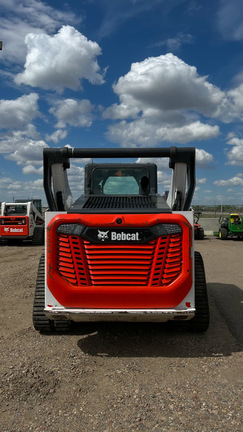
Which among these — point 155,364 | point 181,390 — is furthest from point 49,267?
point 181,390

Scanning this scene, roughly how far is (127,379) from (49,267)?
123 cm

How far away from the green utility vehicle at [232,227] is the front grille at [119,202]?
13685mm

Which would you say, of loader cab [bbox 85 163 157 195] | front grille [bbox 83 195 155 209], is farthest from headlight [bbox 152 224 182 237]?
loader cab [bbox 85 163 157 195]

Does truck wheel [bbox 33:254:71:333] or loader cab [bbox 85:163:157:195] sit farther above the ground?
loader cab [bbox 85:163:157:195]

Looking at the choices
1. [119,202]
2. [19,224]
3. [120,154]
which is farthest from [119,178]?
[19,224]

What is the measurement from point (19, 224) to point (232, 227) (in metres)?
9.96

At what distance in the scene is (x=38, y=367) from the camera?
128 inches

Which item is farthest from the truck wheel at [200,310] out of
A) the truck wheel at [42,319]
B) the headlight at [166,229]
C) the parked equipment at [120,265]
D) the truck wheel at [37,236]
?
the truck wheel at [37,236]

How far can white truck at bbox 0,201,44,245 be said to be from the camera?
14.4m

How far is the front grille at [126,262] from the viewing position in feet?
11.1

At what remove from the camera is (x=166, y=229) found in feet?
11.1

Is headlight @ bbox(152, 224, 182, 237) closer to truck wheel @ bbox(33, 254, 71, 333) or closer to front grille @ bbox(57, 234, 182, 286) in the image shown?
front grille @ bbox(57, 234, 182, 286)

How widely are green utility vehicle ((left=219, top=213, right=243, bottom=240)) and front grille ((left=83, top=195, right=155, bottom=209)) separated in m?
13.7

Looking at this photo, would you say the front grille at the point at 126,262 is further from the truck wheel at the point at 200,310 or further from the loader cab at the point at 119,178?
the loader cab at the point at 119,178
